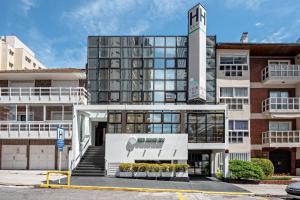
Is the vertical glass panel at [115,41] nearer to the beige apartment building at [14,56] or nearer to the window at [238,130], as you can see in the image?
the window at [238,130]

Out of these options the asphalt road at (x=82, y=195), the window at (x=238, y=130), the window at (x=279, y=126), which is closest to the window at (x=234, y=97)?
the window at (x=238, y=130)

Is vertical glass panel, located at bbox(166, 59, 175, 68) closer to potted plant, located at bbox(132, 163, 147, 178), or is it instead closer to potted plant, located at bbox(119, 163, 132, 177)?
potted plant, located at bbox(132, 163, 147, 178)

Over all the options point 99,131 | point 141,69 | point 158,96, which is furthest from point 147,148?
point 141,69

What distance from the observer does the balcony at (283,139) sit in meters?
31.3

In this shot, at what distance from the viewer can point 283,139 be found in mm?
31516

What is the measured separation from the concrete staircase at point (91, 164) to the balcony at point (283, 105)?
1482 cm

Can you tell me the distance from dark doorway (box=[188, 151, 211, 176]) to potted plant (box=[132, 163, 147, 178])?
6937 mm

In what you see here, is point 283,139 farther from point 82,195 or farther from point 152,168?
point 82,195

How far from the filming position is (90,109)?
27625 mm

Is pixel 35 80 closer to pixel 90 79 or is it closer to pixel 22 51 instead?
pixel 90 79

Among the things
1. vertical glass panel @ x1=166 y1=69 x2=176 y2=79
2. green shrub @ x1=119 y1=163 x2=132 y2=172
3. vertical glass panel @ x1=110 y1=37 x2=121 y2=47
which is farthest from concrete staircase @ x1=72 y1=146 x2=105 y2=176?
vertical glass panel @ x1=110 y1=37 x2=121 y2=47

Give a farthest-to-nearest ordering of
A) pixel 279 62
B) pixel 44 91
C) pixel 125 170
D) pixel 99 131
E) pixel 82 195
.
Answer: pixel 99 131 < pixel 279 62 < pixel 44 91 < pixel 125 170 < pixel 82 195

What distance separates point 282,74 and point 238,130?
6189 mm

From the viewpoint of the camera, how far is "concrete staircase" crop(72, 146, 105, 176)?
2581 cm
